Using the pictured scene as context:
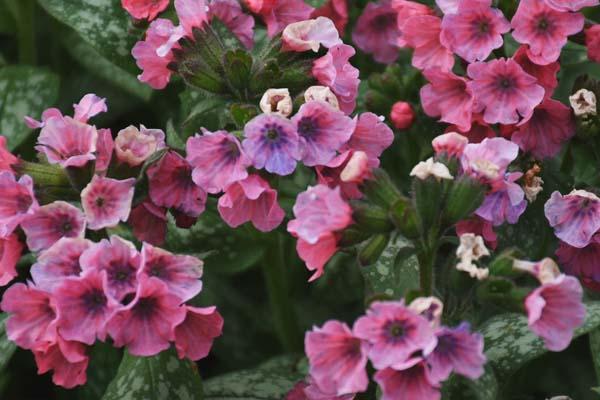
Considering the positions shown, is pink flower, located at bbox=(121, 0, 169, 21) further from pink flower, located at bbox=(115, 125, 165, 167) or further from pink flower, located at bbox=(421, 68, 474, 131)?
pink flower, located at bbox=(421, 68, 474, 131)

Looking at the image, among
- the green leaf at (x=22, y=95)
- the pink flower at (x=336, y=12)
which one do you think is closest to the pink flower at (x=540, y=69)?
the pink flower at (x=336, y=12)

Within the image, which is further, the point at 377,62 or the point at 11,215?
the point at 377,62

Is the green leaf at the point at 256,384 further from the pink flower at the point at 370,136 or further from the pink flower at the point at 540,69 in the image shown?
the pink flower at the point at 540,69

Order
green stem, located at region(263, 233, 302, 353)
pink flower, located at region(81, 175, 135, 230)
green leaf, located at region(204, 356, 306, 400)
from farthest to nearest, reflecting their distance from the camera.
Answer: green stem, located at region(263, 233, 302, 353)
green leaf, located at region(204, 356, 306, 400)
pink flower, located at region(81, 175, 135, 230)

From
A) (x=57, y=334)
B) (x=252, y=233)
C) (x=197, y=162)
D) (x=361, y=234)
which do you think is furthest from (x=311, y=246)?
(x=252, y=233)

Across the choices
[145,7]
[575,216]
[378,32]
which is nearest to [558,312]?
[575,216]

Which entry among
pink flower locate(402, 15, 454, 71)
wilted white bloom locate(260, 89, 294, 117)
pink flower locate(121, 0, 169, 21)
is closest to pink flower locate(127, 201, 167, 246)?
wilted white bloom locate(260, 89, 294, 117)

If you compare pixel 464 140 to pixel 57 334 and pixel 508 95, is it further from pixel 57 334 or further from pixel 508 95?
pixel 57 334
